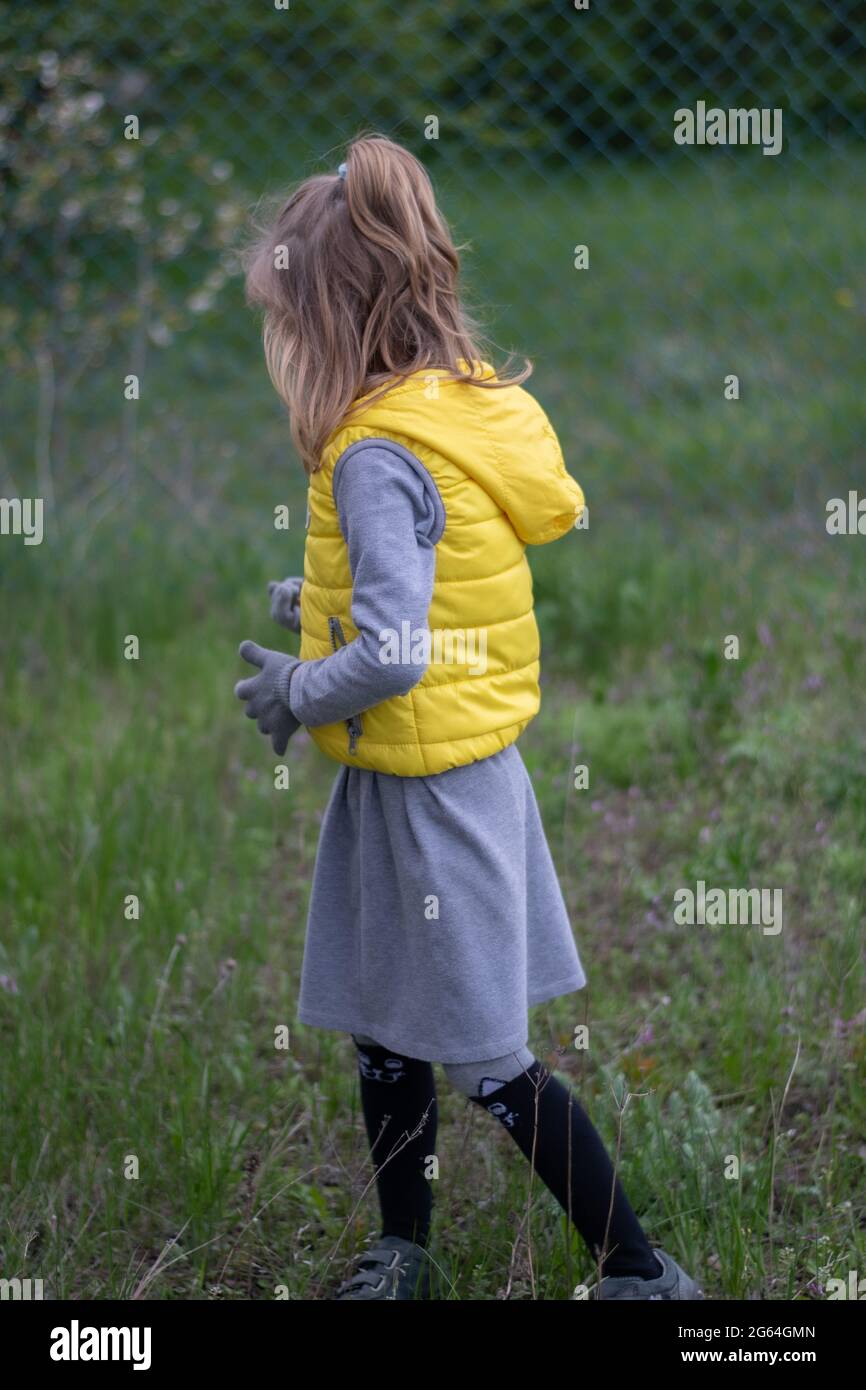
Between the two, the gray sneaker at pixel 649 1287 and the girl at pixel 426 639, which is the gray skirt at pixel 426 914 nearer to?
the girl at pixel 426 639

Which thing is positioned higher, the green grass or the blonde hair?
the blonde hair

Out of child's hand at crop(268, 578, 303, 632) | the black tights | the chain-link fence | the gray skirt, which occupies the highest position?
the chain-link fence

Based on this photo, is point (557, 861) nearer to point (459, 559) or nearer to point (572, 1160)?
point (572, 1160)

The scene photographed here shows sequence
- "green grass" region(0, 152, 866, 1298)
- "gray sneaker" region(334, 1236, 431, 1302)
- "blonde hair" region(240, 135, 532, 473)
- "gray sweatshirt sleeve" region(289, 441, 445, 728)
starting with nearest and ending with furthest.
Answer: "gray sweatshirt sleeve" region(289, 441, 445, 728), "blonde hair" region(240, 135, 532, 473), "gray sneaker" region(334, 1236, 431, 1302), "green grass" region(0, 152, 866, 1298)

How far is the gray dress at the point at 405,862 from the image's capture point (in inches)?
69.1

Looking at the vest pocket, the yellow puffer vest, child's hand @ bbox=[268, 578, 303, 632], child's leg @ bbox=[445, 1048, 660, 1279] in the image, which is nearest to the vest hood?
the yellow puffer vest

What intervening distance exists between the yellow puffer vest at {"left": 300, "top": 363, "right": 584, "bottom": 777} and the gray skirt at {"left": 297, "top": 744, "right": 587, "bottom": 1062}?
0.22 feet

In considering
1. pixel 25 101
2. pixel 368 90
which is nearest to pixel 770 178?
pixel 368 90

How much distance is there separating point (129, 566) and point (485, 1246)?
3.02m

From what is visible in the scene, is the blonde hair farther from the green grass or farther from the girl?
the green grass

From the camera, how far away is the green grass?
2193mm

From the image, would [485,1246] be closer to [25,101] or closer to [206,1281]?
[206,1281]

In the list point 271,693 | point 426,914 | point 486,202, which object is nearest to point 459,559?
point 271,693

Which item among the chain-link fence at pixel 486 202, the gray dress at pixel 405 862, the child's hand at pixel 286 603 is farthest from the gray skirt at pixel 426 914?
the chain-link fence at pixel 486 202
